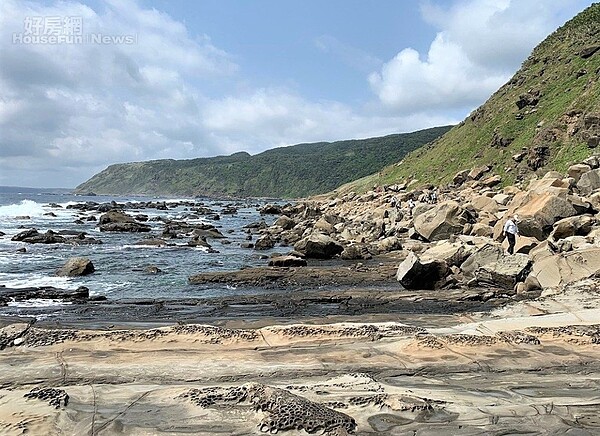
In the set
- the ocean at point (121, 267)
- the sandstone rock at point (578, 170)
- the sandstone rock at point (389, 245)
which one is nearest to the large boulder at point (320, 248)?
the sandstone rock at point (389, 245)

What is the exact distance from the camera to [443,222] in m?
29.1

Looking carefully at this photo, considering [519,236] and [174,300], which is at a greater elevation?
[519,236]

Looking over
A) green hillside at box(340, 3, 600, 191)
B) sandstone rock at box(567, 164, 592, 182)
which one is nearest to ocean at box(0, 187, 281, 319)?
sandstone rock at box(567, 164, 592, 182)

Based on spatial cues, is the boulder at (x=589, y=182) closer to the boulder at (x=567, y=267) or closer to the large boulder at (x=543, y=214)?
the large boulder at (x=543, y=214)

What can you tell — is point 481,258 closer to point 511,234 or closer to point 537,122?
point 511,234

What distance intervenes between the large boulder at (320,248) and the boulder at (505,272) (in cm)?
1079

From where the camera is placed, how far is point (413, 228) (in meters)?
32.3

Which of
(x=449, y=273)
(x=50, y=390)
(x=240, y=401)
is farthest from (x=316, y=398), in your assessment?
(x=449, y=273)

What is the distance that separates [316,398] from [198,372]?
2.52 m

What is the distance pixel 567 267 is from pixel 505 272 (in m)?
2.58

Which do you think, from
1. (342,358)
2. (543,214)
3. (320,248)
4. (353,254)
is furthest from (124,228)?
(342,358)

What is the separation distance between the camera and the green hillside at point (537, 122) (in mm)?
43219

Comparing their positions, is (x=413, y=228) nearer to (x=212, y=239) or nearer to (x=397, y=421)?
(x=212, y=239)

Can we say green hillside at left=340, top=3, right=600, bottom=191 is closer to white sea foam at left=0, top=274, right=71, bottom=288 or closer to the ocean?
the ocean
